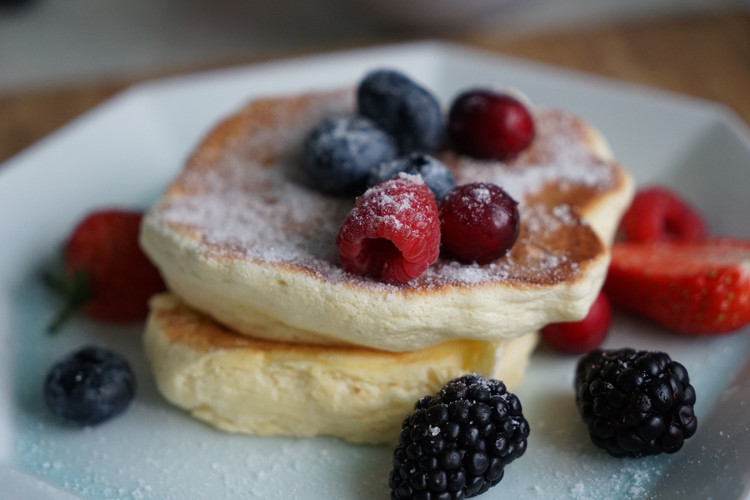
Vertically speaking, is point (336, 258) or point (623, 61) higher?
point (336, 258)

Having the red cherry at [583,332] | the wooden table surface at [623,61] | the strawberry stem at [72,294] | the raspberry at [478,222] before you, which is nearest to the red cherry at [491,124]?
the raspberry at [478,222]

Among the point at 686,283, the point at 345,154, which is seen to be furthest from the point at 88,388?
the point at 686,283

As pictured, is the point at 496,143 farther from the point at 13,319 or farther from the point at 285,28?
the point at 285,28

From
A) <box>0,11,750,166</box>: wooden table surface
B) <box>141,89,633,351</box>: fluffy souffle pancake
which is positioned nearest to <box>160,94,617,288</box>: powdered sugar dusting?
<box>141,89,633,351</box>: fluffy souffle pancake

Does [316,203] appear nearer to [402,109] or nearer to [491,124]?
[402,109]

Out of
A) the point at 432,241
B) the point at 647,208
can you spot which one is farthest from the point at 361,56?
the point at 432,241

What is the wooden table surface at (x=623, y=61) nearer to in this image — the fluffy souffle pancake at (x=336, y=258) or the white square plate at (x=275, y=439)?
the white square plate at (x=275, y=439)
